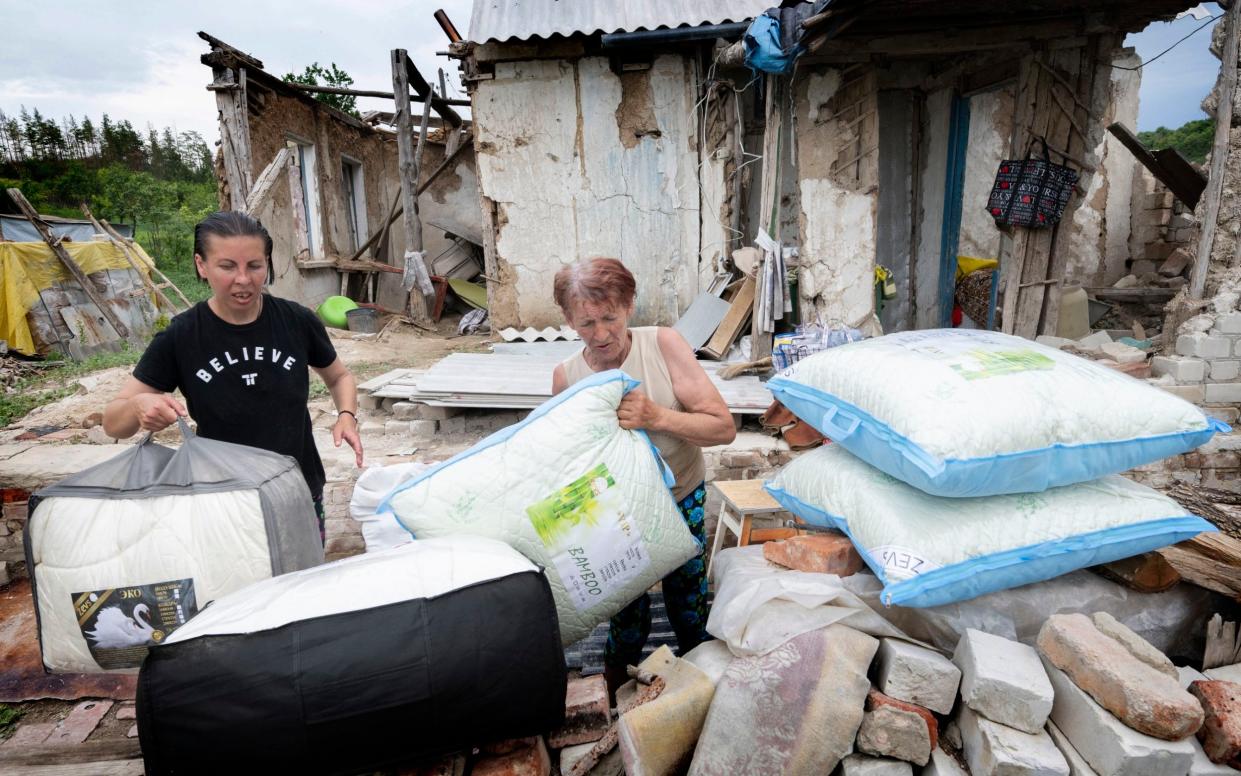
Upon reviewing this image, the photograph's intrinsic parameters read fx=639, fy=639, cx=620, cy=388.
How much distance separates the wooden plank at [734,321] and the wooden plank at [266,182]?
6698mm

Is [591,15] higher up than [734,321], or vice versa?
[591,15]

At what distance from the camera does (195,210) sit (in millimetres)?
15961

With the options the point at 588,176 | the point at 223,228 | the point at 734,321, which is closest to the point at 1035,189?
the point at 734,321

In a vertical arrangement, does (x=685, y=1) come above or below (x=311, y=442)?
above

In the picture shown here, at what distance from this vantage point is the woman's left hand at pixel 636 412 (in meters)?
1.54

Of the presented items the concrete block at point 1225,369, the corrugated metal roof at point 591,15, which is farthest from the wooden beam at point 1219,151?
the corrugated metal roof at point 591,15

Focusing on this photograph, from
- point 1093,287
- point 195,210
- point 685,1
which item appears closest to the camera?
point 685,1

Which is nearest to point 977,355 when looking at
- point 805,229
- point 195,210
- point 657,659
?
point 657,659

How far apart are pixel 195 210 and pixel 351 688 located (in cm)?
1875

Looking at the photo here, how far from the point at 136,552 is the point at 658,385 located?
4.10ft

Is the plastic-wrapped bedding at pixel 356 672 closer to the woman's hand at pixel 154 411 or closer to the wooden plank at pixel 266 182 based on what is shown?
the woman's hand at pixel 154 411

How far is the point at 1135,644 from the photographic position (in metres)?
1.34

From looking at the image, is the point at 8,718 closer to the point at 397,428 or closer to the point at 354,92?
the point at 397,428

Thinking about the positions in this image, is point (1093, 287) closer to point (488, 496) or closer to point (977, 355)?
point (977, 355)
